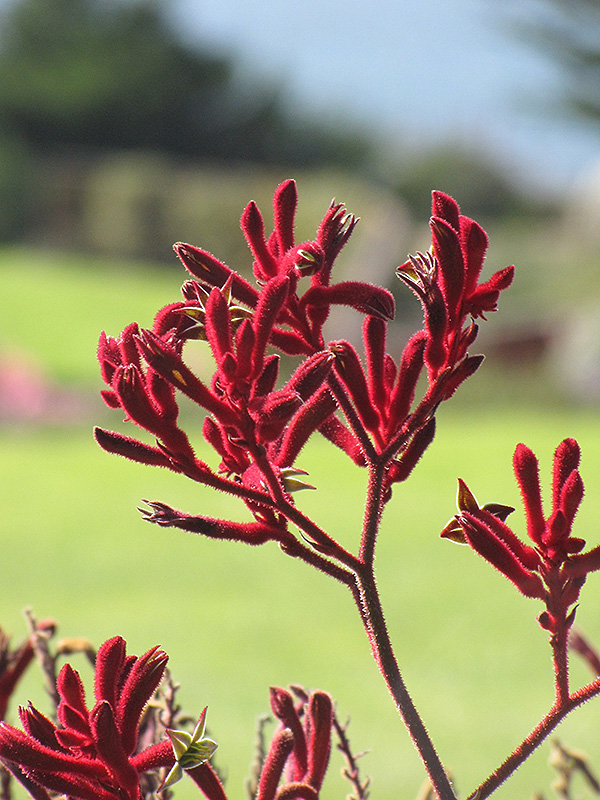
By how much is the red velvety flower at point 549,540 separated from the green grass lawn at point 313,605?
549 mm

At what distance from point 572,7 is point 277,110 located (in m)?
6.49

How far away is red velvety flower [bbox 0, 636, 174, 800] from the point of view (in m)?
0.29

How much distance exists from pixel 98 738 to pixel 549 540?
142 mm

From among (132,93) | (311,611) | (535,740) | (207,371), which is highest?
(132,93)

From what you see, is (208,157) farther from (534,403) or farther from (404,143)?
(534,403)

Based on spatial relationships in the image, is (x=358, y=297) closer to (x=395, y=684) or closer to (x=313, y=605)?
(x=395, y=684)

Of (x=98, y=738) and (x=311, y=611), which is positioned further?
(x=311, y=611)

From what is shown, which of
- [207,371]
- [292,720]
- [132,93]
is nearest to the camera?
[292,720]

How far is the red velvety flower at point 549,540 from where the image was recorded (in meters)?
0.31

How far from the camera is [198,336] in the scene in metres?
0.30

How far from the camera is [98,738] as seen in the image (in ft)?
0.95

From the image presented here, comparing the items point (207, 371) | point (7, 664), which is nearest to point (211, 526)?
point (7, 664)

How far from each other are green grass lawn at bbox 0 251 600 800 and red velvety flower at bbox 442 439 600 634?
549mm

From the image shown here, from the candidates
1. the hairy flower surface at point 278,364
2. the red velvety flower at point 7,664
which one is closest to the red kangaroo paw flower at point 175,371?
the hairy flower surface at point 278,364
